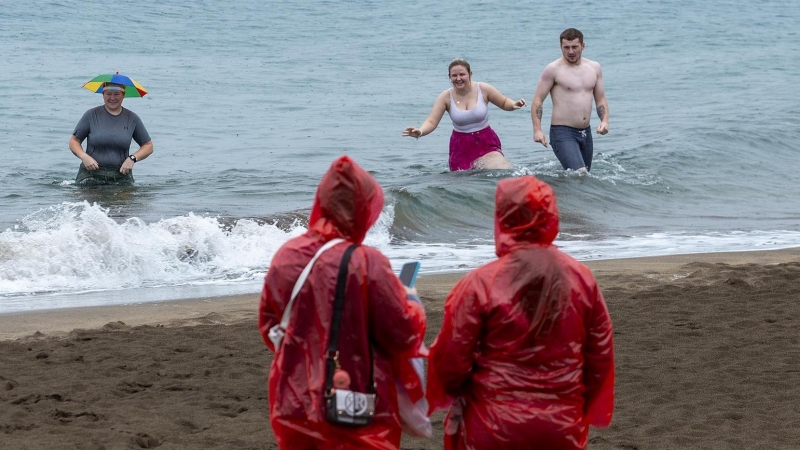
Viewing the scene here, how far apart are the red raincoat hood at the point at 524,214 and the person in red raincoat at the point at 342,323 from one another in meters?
0.35

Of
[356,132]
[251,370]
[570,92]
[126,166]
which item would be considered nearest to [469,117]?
[570,92]

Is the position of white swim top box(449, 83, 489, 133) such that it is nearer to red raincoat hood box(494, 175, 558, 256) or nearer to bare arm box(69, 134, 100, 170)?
bare arm box(69, 134, 100, 170)

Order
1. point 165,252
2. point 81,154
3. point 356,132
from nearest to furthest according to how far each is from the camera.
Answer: point 165,252, point 81,154, point 356,132

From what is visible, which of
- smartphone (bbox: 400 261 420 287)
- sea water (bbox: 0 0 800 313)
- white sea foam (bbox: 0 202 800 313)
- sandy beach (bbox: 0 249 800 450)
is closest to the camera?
smartphone (bbox: 400 261 420 287)

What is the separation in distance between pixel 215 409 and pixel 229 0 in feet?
119

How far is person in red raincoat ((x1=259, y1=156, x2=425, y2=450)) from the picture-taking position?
9.82 ft

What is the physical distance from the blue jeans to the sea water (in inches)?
29.0

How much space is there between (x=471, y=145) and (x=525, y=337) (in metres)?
9.13

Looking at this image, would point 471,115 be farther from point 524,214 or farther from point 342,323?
point 342,323

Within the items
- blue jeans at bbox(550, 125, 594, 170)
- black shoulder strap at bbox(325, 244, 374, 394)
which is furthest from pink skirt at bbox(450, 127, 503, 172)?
black shoulder strap at bbox(325, 244, 374, 394)

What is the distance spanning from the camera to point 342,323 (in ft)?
9.80

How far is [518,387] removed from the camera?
3111mm

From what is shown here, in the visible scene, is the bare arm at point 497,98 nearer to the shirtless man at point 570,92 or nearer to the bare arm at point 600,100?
the shirtless man at point 570,92

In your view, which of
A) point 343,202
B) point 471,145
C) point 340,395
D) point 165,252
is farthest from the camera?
point 471,145
